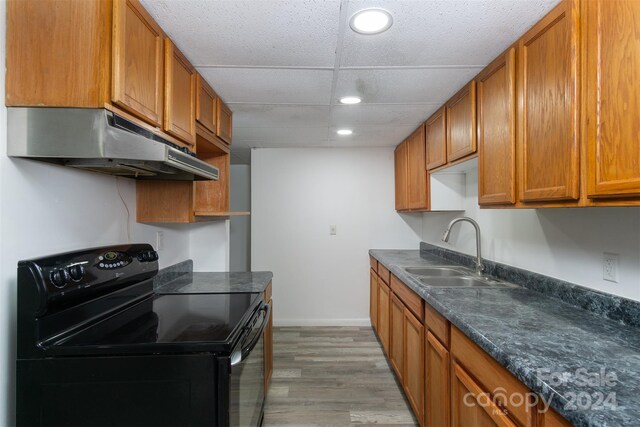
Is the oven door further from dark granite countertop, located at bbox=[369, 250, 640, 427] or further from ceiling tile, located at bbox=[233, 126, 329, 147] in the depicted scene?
ceiling tile, located at bbox=[233, 126, 329, 147]

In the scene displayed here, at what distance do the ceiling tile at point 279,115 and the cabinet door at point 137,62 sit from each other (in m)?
0.97

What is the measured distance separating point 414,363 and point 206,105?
204 cm

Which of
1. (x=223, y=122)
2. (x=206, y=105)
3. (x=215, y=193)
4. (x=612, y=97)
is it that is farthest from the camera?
(x=215, y=193)

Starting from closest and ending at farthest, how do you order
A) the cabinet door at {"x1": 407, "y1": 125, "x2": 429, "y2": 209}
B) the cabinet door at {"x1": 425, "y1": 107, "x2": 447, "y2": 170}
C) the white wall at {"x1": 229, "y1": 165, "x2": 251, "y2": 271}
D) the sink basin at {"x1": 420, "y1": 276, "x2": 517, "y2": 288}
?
the sink basin at {"x1": 420, "y1": 276, "x2": 517, "y2": 288}, the cabinet door at {"x1": 425, "y1": 107, "x2": 447, "y2": 170}, the cabinet door at {"x1": 407, "y1": 125, "x2": 429, "y2": 209}, the white wall at {"x1": 229, "y1": 165, "x2": 251, "y2": 271}

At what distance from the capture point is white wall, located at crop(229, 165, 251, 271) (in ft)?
Result: 15.2

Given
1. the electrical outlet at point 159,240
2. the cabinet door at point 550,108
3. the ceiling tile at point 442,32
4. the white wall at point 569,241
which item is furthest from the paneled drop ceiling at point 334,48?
the electrical outlet at point 159,240

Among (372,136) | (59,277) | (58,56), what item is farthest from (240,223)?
(58,56)

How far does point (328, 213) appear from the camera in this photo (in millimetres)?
3877

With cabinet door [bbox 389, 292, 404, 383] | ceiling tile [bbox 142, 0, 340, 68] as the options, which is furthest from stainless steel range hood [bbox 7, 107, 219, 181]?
cabinet door [bbox 389, 292, 404, 383]

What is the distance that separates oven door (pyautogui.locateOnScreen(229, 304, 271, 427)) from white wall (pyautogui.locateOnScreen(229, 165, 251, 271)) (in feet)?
9.65

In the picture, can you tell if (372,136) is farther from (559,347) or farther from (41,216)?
(41,216)

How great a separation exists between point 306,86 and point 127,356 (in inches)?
64.2

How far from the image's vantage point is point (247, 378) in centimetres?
142

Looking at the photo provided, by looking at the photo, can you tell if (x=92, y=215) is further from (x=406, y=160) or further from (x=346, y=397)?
(x=406, y=160)
